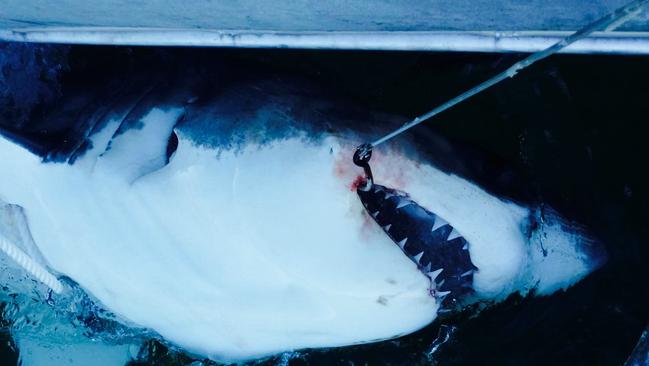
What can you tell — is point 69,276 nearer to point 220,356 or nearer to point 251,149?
point 220,356

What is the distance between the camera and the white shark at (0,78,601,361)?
1290 mm

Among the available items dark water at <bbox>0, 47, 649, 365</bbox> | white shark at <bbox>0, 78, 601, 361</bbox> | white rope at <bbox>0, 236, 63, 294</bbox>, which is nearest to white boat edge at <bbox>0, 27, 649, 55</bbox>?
white shark at <bbox>0, 78, 601, 361</bbox>

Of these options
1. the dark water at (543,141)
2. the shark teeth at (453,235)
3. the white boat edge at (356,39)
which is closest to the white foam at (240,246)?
the shark teeth at (453,235)

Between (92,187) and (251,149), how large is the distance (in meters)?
0.42

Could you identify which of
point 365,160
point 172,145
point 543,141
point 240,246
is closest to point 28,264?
point 172,145

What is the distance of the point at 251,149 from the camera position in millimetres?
1368

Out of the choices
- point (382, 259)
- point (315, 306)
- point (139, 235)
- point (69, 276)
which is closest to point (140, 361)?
point (69, 276)

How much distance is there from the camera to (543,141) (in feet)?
6.63

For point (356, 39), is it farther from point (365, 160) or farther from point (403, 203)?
point (403, 203)

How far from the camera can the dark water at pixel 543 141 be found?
1.86 metres

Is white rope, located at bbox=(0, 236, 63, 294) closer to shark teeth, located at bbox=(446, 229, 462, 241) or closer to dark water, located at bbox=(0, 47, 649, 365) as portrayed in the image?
dark water, located at bbox=(0, 47, 649, 365)

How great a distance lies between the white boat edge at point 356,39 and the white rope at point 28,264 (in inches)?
23.7

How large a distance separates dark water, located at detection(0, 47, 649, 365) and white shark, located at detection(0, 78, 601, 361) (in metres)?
0.35

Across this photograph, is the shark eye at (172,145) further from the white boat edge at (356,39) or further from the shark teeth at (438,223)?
the shark teeth at (438,223)
